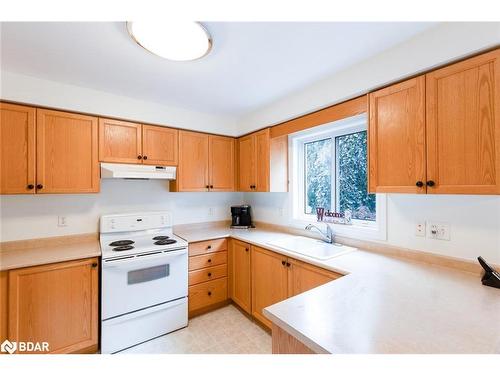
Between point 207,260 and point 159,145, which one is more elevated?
point 159,145

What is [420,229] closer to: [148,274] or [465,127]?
[465,127]

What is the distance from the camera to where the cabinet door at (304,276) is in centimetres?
157

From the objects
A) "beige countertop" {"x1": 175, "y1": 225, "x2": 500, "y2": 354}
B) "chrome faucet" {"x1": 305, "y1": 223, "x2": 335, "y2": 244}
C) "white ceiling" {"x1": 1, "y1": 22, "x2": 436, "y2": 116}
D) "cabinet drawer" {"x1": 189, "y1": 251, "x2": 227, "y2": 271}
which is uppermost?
"white ceiling" {"x1": 1, "y1": 22, "x2": 436, "y2": 116}

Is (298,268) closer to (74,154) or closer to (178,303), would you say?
(178,303)

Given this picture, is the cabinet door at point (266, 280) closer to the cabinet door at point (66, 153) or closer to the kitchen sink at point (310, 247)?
the kitchen sink at point (310, 247)

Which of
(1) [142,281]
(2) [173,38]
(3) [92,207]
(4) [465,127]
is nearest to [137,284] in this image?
(1) [142,281]

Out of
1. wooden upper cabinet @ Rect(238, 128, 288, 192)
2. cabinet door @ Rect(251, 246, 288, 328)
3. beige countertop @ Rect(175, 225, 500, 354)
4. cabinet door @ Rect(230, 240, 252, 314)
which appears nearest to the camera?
beige countertop @ Rect(175, 225, 500, 354)

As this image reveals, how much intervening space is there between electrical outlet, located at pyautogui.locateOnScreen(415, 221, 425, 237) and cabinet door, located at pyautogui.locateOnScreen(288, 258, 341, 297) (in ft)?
2.25

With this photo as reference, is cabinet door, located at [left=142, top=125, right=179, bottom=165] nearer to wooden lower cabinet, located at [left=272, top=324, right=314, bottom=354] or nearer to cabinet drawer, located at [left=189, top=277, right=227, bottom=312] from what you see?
cabinet drawer, located at [left=189, top=277, right=227, bottom=312]

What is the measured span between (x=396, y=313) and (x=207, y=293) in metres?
1.95

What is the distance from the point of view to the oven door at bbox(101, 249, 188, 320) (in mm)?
1862

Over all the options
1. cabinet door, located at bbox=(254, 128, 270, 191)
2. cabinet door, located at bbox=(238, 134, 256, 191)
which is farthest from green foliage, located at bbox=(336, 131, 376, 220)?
cabinet door, located at bbox=(238, 134, 256, 191)

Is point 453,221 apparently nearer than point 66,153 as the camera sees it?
Yes

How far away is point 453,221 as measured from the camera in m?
1.45
